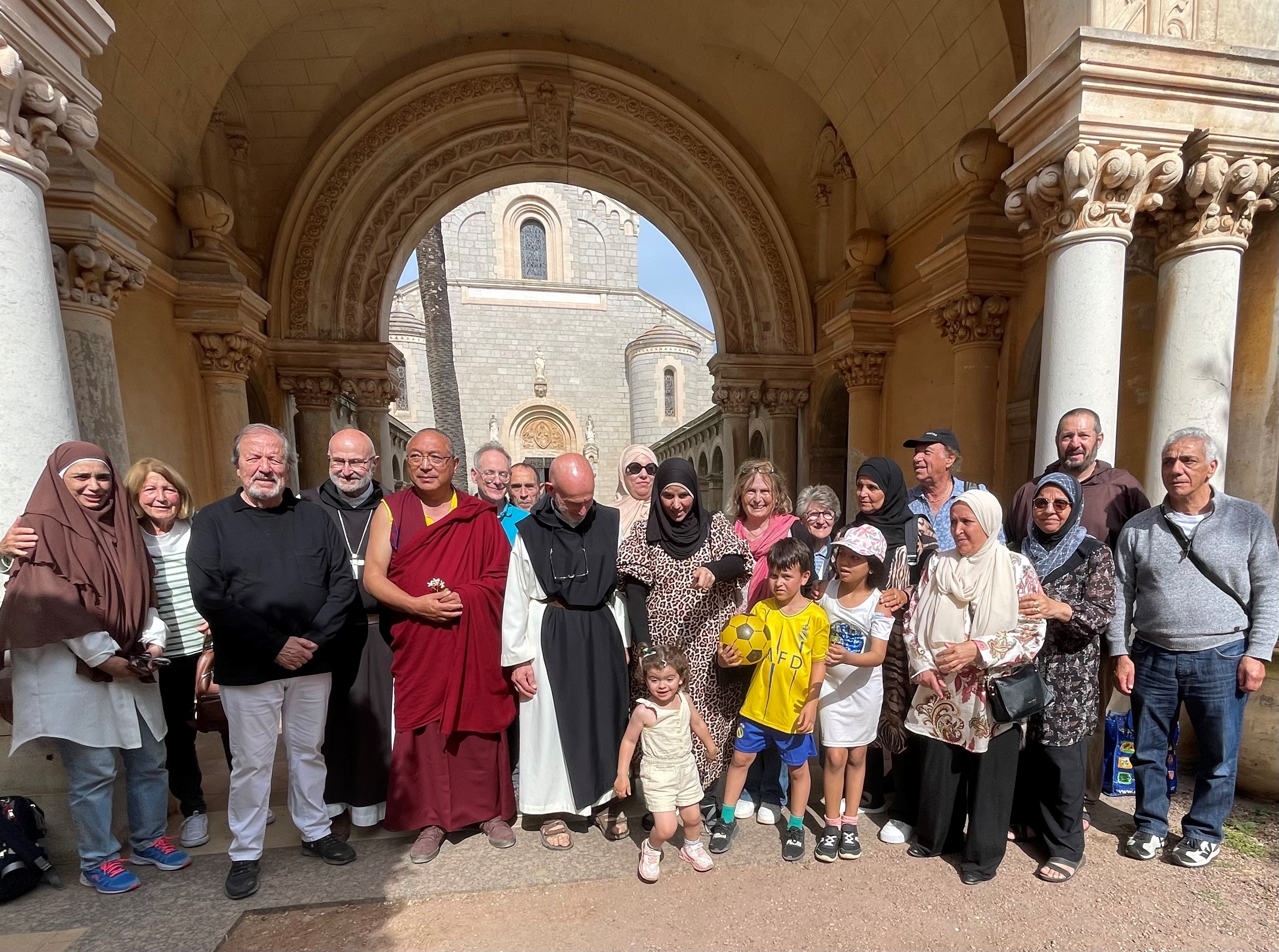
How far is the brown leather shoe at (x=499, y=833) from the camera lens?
2.81 meters

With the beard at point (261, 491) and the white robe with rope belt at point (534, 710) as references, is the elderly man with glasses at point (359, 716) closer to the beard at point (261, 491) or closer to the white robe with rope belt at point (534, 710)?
the beard at point (261, 491)

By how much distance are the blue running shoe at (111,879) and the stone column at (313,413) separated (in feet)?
18.9

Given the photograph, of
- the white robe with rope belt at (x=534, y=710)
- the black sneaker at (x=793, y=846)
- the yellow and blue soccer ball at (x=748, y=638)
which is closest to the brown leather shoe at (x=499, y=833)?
the white robe with rope belt at (x=534, y=710)

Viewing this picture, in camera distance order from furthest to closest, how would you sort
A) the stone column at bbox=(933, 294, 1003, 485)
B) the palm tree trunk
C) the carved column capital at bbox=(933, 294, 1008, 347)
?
the palm tree trunk, the stone column at bbox=(933, 294, 1003, 485), the carved column capital at bbox=(933, 294, 1008, 347)

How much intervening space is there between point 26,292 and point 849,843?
4321mm

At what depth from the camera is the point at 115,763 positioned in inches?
103

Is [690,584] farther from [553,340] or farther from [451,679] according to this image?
[553,340]

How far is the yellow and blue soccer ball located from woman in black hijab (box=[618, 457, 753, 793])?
188 millimetres

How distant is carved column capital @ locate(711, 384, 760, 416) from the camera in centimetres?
863

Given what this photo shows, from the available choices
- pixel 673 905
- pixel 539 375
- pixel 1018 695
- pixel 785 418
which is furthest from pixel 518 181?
pixel 539 375

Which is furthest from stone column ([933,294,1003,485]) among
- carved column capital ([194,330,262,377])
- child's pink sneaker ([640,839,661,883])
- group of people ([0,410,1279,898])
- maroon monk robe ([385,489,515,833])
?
carved column capital ([194,330,262,377])

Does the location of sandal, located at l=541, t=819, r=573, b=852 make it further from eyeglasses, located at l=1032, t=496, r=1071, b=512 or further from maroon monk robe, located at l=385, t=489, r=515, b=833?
eyeglasses, located at l=1032, t=496, r=1071, b=512

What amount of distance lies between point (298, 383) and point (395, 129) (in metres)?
3.47

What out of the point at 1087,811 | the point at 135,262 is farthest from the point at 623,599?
the point at 135,262
